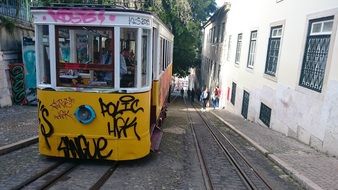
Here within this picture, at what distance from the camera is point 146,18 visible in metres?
6.21

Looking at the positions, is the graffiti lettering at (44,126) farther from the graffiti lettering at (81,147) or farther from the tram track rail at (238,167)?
the tram track rail at (238,167)

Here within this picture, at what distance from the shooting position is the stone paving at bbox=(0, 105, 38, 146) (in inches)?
312

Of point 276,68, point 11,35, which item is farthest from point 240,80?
point 11,35

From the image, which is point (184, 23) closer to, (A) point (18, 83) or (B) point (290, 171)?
(A) point (18, 83)

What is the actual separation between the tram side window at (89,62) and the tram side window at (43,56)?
0.28 meters

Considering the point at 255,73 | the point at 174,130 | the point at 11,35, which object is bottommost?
the point at 174,130

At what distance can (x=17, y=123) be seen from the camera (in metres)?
9.51

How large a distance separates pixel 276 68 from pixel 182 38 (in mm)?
16727

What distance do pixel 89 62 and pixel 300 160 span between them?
5193 mm

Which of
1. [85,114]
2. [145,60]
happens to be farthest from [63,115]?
[145,60]

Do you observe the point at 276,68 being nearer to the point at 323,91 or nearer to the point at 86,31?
the point at 323,91

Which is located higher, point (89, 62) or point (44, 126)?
point (89, 62)

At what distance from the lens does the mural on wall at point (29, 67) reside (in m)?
12.8

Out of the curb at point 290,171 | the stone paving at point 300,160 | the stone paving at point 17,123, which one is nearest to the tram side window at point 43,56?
the stone paving at point 17,123
